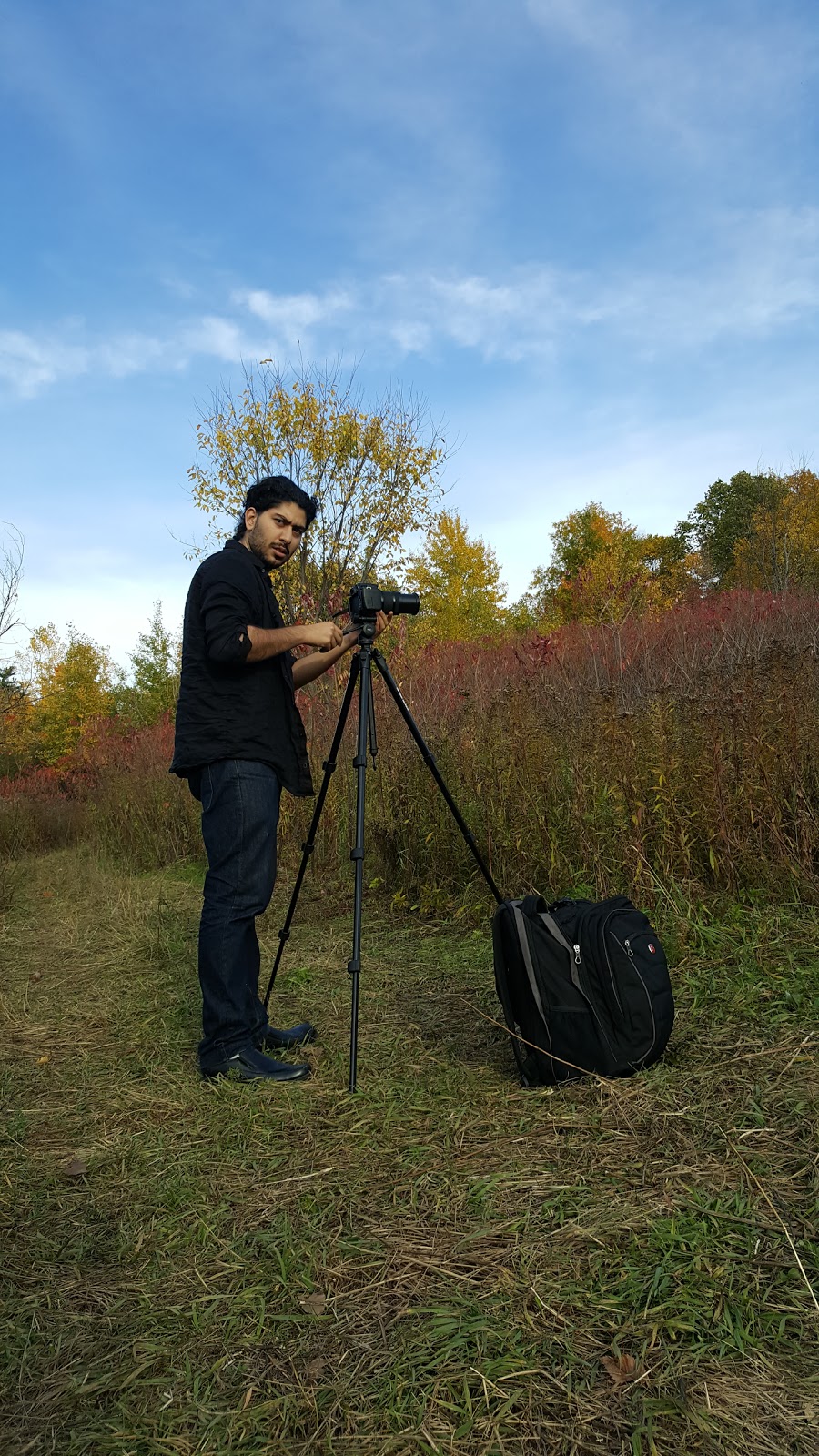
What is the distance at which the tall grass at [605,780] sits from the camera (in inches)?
143

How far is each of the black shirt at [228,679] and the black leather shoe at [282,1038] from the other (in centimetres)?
94

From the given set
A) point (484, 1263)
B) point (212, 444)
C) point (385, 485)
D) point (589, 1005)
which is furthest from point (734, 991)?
point (212, 444)

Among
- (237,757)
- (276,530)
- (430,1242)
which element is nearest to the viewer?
(430,1242)

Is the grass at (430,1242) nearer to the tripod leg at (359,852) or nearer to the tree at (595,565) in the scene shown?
the tripod leg at (359,852)

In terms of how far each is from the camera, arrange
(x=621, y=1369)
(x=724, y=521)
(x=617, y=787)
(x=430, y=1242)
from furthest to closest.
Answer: (x=724, y=521)
(x=617, y=787)
(x=430, y=1242)
(x=621, y=1369)

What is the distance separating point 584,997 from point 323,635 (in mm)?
1425

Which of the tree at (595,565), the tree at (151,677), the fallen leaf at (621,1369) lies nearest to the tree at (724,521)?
the tree at (595,565)

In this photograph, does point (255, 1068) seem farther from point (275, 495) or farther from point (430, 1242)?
point (275, 495)

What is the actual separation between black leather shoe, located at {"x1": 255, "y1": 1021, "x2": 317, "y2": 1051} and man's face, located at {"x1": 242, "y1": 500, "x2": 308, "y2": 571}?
1704 millimetres

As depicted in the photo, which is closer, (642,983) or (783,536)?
(642,983)

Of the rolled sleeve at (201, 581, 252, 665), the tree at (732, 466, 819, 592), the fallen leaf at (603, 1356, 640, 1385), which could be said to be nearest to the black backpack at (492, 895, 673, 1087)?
the fallen leaf at (603, 1356, 640, 1385)

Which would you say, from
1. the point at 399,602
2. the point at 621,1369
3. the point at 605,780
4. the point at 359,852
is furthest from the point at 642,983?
the point at 605,780

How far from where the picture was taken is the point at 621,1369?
4.70ft

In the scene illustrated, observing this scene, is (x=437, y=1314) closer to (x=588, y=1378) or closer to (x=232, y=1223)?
(x=588, y=1378)
